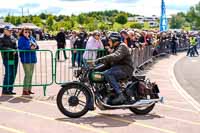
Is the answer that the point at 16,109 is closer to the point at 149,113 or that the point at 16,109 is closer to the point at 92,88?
the point at 92,88

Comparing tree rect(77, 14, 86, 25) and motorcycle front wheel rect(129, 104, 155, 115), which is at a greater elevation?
tree rect(77, 14, 86, 25)

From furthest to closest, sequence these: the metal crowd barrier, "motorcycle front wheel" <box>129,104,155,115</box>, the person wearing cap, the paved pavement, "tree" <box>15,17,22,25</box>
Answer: "tree" <box>15,17,22,25</box>
the metal crowd barrier
the person wearing cap
"motorcycle front wheel" <box>129,104,155,115</box>
the paved pavement

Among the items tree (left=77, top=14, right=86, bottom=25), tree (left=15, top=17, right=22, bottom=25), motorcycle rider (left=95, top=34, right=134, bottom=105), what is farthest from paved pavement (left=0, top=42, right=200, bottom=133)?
tree (left=15, top=17, right=22, bottom=25)

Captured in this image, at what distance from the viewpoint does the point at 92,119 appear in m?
9.41

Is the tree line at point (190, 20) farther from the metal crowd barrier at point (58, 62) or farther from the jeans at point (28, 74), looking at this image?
the jeans at point (28, 74)

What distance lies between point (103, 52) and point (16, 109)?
4.25 m

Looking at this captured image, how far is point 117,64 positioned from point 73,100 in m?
1.16

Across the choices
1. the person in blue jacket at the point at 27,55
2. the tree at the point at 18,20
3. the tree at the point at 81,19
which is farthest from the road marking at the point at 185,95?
the tree at the point at 18,20

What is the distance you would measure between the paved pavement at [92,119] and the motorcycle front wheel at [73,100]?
0.14 m

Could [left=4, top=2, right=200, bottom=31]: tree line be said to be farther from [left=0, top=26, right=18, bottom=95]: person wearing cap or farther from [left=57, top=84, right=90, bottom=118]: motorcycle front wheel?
[left=57, top=84, right=90, bottom=118]: motorcycle front wheel

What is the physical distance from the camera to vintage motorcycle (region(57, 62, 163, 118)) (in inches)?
372

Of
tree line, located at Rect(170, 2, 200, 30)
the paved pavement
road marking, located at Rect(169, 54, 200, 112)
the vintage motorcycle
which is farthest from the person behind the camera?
tree line, located at Rect(170, 2, 200, 30)

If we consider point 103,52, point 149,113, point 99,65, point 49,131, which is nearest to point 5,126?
point 49,131

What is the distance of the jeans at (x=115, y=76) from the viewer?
9.46 m
